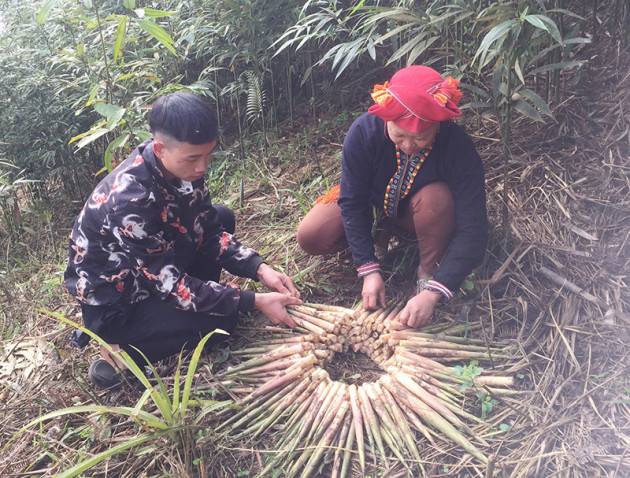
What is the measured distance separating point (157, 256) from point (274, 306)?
1.62ft

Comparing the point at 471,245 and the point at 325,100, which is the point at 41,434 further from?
the point at 325,100

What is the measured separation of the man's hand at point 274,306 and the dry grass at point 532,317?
16 centimetres

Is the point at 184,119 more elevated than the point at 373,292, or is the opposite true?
the point at 184,119

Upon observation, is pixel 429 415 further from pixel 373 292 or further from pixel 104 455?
pixel 104 455

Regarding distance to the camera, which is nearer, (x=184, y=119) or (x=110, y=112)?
(x=184, y=119)

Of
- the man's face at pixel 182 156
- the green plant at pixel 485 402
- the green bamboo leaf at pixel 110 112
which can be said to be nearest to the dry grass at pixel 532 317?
the green plant at pixel 485 402

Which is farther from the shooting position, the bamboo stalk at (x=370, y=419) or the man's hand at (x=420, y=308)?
the man's hand at (x=420, y=308)

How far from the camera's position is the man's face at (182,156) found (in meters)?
1.70

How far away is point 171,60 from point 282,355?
102 inches

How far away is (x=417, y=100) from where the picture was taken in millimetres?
1753

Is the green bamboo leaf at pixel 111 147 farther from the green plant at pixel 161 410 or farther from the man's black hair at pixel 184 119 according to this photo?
the green plant at pixel 161 410

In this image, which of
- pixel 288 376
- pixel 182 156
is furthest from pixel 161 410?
pixel 182 156

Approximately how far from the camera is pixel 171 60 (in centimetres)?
364

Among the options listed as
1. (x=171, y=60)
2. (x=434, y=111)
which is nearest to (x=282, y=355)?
(x=434, y=111)
